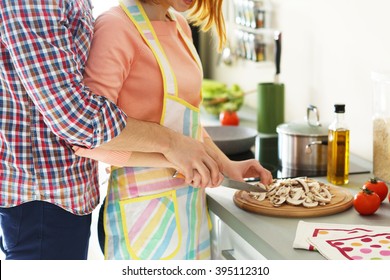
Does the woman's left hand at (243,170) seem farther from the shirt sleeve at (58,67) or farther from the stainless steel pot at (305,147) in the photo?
the shirt sleeve at (58,67)

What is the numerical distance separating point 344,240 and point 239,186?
297 mm

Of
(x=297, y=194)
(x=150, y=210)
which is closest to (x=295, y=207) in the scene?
(x=297, y=194)

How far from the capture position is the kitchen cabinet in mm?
1260

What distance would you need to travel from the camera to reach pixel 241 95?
105 inches

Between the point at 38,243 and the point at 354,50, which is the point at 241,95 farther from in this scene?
the point at 38,243

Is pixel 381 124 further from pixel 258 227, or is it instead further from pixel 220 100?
pixel 220 100

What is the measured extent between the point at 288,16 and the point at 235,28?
1.82ft

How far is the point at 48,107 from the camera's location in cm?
114

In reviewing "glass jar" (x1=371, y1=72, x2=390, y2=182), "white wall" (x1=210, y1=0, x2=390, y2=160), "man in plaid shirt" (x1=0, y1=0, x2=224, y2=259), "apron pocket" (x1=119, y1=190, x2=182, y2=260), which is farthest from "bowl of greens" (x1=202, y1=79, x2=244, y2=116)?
"man in plaid shirt" (x1=0, y1=0, x2=224, y2=259)

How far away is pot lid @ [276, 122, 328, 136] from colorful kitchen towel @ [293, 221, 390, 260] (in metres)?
0.48

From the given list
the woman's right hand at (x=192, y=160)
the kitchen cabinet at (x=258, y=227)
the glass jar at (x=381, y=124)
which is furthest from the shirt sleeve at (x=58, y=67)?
the glass jar at (x=381, y=124)

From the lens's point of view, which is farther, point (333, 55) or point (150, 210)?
point (333, 55)

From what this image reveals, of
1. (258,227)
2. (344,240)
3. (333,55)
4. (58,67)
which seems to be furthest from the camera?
(333,55)

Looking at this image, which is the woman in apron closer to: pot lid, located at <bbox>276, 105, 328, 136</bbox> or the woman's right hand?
the woman's right hand
